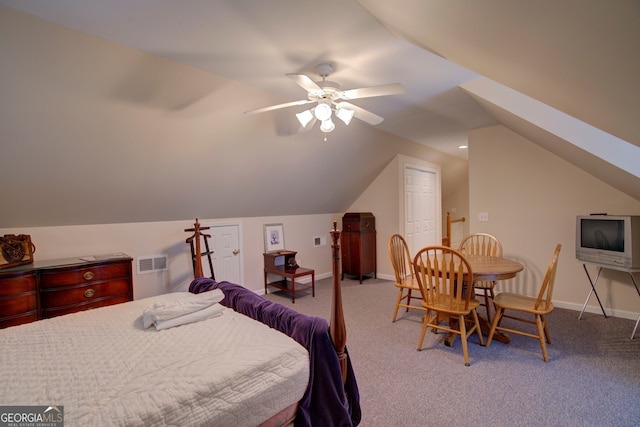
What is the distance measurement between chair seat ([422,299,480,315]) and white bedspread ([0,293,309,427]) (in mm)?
1454

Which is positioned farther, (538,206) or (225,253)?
(225,253)

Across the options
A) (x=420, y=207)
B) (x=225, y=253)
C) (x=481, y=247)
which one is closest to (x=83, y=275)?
(x=225, y=253)

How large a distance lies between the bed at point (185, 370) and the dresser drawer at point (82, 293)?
796mm

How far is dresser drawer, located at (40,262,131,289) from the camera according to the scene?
7.38 ft

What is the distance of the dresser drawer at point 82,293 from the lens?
7.41 feet

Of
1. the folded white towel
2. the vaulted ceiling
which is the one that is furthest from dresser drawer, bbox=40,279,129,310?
the folded white towel

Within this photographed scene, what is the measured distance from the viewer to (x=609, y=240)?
9.24 ft

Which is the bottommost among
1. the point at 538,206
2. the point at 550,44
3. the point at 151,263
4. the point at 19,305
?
the point at 19,305

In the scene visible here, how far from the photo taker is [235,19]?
1646mm

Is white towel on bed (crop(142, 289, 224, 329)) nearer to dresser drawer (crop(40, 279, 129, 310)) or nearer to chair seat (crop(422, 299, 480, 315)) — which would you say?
dresser drawer (crop(40, 279, 129, 310))

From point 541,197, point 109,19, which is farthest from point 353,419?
point 541,197

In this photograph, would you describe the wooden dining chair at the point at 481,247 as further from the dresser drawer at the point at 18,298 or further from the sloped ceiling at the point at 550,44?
the dresser drawer at the point at 18,298

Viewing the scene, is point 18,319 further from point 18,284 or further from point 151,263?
point 151,263

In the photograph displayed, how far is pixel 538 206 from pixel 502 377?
2.41 m
